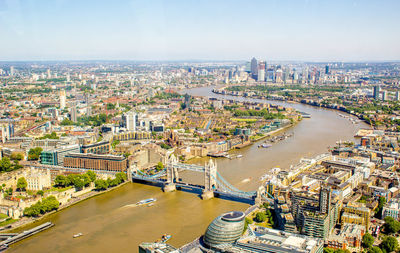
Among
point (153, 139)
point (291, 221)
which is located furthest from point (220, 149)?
point (291, 221)

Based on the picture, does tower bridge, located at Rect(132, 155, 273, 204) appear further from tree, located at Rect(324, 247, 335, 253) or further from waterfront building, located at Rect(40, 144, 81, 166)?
waterfront building, located at Rect(40, 144, 81, 166)

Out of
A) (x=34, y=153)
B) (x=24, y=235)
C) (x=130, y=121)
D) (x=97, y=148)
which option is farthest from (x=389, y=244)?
(x=130, y=121)

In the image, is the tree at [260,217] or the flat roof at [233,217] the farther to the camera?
the tree at [260,217]

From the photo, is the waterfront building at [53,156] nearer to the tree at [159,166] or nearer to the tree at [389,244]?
the tree at [159,166]

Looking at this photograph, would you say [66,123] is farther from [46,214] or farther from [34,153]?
[46,214]

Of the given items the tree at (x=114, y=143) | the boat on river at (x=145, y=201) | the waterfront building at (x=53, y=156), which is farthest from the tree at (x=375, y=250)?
the tree at (x=114, y=143)

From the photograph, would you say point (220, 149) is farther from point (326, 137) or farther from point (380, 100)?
point (380, 100)
